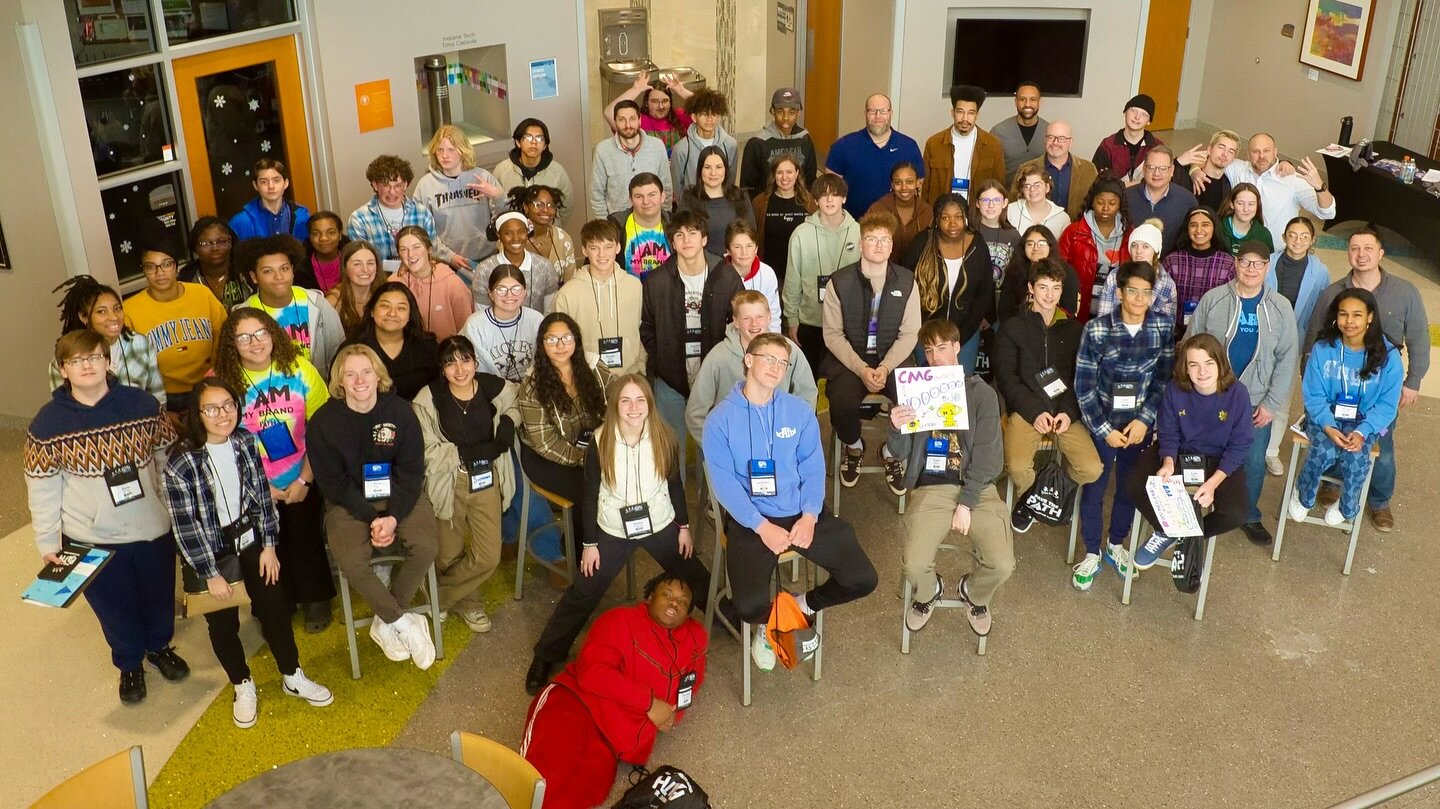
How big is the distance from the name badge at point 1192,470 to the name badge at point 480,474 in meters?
2.98

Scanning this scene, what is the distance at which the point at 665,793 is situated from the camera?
174 inches

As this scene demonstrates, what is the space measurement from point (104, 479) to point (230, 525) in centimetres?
47

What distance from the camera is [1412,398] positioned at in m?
6.04

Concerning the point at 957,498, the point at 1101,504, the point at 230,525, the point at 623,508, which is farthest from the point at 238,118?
the point at 1101,504

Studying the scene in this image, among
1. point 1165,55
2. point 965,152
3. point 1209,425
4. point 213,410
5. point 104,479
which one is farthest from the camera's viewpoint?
point 1165,55

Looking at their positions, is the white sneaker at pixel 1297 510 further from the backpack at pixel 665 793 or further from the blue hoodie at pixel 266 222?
the blue hoodie at pixel 266 222

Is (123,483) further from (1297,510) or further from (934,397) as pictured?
(1297,510)

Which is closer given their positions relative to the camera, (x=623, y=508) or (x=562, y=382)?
(x=623, y=508)

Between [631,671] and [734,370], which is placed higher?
[734,370]

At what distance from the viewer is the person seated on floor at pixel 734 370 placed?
18.1ft

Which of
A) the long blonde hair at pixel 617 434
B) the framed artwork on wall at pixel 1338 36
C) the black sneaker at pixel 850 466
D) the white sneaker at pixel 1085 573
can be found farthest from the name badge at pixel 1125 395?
the framed artwork on wall at pixel 1338 36

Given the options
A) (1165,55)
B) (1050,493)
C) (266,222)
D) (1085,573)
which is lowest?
(1085,573)

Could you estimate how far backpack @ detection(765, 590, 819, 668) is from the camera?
501 centimetres

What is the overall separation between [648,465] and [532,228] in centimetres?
194
